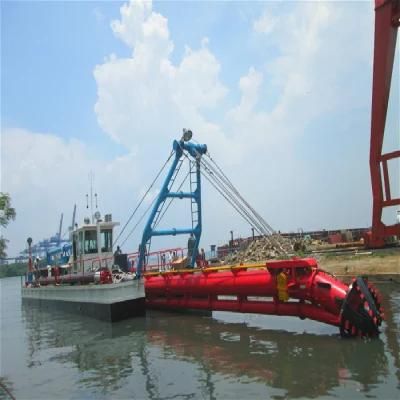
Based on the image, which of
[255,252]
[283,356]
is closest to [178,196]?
[283,356]

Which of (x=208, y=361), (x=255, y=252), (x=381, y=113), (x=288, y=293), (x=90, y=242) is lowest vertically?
(x=208, y=361)

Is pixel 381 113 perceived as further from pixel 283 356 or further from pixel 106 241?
pixel 106 241

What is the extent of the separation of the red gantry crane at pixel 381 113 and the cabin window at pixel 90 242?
14.4 m

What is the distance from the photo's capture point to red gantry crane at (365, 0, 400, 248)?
12.2 m

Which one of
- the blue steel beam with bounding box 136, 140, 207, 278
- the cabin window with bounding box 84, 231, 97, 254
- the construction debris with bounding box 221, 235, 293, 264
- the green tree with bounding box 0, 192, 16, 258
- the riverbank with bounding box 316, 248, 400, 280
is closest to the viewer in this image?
the green tree with bounding box 0, 192, 16, 258

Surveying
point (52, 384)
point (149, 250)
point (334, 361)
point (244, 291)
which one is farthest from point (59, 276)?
point (334, 361)

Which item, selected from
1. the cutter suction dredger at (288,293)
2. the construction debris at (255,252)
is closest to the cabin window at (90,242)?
the cutter suction dredger at (288,293)

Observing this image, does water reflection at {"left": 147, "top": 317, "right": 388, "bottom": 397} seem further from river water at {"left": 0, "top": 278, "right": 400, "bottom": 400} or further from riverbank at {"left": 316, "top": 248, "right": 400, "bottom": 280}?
riverbank at {"left": 316, "top": 248, "right": 400, "bottom": 280}

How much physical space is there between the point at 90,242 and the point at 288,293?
12887mm

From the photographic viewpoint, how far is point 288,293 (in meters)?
13.0

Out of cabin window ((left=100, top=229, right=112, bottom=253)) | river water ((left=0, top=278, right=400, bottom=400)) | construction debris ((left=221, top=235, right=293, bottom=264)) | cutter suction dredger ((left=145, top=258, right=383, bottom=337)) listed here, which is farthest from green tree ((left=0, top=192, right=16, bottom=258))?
construction debris ((left=221, top=235, right=293, bottom=264))

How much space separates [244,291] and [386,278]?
11.3 m

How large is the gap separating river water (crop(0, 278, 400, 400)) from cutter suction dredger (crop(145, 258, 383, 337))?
536mm

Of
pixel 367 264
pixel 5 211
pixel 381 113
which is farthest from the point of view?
pixel 367 264
